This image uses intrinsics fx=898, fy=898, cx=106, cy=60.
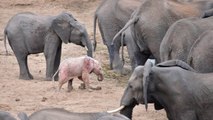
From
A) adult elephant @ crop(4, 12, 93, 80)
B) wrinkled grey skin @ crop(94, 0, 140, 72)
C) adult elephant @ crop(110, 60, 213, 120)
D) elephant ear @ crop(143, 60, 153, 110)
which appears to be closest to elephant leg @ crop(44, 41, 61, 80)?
adult elephant @ crop(4, 12, 93, 80)

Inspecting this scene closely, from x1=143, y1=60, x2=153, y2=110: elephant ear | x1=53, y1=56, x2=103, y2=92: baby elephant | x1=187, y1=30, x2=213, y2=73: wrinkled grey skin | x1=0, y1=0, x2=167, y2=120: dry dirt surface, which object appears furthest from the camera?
x1=53, y1=56, x2=103, y2=92: baby elephant

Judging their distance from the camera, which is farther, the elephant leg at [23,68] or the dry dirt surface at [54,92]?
the elephant leg at [23,68]

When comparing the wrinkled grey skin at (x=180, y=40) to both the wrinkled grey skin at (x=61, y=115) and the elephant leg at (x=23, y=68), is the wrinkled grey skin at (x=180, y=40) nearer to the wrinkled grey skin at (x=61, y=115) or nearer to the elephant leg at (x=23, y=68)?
the wrinkled grey skin at (x=61, y=115)

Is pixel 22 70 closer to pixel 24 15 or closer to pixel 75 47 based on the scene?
pixel 24 15

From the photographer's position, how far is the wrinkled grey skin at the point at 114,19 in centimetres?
1192

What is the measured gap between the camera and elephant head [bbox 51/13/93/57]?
36.2ft

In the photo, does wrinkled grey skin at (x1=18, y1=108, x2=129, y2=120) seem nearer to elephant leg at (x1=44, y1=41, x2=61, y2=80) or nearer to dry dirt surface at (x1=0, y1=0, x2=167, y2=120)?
dry dirt surface at (x1=0, y1=0, x2=167, y2=120)

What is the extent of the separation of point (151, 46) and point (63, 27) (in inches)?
55.3

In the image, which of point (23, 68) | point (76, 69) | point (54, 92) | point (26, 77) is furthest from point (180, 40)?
point (23, 68)

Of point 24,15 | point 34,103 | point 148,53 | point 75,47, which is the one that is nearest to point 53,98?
point 34,103

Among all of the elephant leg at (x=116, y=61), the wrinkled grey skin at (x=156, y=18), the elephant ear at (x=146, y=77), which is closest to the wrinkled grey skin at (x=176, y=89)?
the elephant ear at (x=146, y=77)

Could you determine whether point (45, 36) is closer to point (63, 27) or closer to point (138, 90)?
point (63, 27)

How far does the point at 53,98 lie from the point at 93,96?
0.44m

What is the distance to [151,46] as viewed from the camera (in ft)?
33.5
